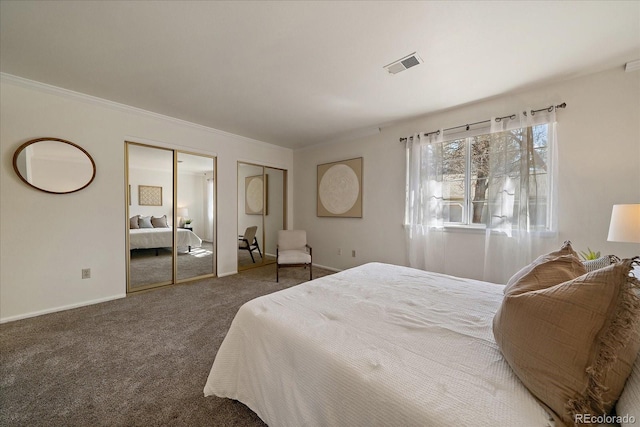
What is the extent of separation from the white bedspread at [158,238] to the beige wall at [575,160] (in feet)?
10.5

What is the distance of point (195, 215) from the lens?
12.8ft

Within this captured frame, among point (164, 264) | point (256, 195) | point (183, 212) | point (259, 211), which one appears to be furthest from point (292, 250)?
point (164, 264)

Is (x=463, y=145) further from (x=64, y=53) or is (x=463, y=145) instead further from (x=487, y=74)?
(x=64, y=53)

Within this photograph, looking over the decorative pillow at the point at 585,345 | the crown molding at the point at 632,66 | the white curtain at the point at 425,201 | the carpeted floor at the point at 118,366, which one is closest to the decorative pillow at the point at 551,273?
the decorative pillow at the point at 585,345

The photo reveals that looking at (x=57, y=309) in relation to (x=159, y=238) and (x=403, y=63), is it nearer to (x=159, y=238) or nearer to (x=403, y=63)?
(x=159, y=238)

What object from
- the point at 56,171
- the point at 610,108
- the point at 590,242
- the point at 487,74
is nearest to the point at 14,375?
the point at 56,171

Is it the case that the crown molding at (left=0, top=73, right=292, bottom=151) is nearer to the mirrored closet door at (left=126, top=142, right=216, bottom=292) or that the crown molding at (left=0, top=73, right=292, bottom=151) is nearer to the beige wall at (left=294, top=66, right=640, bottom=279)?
the mirrored closet door at (left=126, top=142, right=216, bottom=292)

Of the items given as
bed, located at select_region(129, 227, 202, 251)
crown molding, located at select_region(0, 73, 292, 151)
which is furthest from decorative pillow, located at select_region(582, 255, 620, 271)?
crown molding, located at select_region(0, 73, 292, 151)

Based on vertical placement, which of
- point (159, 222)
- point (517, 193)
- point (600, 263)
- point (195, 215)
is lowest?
point (600, 263)

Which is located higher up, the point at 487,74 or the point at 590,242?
the point at 487,74

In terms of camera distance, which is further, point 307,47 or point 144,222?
point 144,222

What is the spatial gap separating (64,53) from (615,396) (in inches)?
155

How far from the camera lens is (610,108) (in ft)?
7.21

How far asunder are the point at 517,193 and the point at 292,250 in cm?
337
